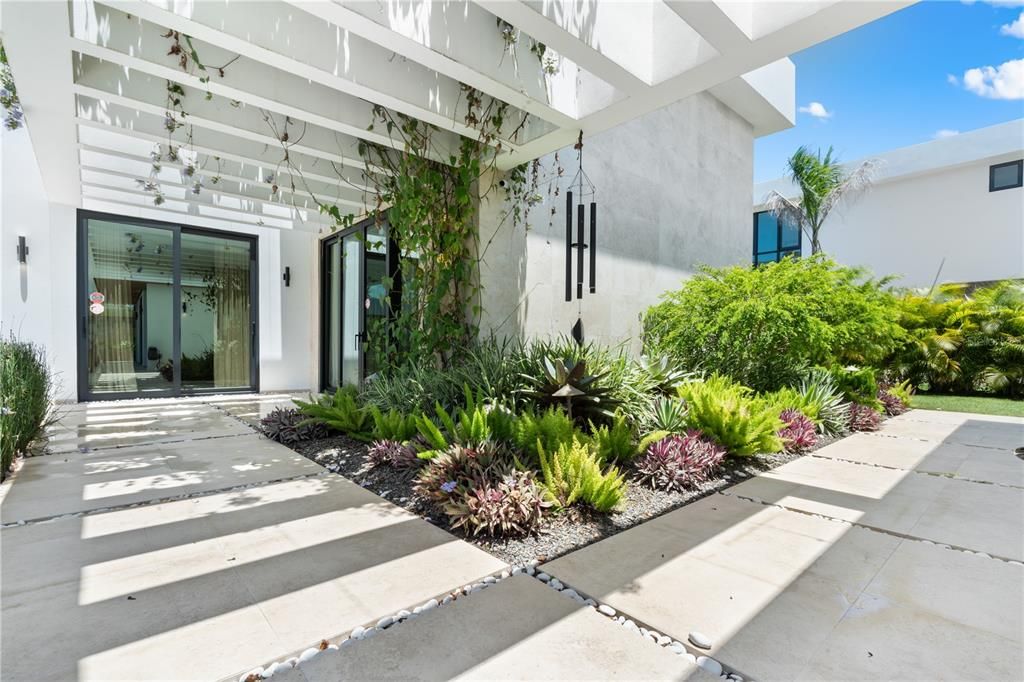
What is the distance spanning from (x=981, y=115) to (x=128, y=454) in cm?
2182

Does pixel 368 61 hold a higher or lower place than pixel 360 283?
higher

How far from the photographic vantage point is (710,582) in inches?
79.6

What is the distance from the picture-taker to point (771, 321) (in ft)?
17.6

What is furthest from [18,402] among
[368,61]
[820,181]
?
[820,181]

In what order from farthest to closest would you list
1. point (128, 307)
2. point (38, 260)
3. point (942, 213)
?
point (942, 213) → point (128, 307) → point (38, 260)

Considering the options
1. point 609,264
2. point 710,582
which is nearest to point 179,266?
point 609,264

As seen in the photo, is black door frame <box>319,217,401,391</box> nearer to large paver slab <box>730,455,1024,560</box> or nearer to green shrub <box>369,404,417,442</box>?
green shrub <box>369,404,417,442</box>

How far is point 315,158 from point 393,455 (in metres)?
3.86

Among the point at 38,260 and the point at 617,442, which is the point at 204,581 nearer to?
the point at 617,442

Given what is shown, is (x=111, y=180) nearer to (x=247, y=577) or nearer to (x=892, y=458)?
(x=247, y=577)

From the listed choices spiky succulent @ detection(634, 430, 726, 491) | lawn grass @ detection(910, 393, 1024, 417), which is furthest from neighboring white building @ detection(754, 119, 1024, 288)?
spiky succulent @ detection(634, 430, 726, 491)

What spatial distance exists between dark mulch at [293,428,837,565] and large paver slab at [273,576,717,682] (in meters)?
0.47

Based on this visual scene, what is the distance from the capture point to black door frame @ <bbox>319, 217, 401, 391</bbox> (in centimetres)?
624

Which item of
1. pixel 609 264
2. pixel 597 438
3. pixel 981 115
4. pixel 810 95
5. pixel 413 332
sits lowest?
pixel 597 438
